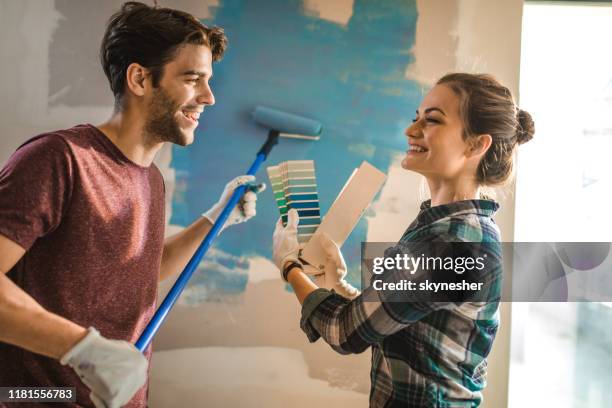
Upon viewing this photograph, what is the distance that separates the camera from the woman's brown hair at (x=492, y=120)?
112 cm

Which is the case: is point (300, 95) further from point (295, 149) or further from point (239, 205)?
point (239, 205)

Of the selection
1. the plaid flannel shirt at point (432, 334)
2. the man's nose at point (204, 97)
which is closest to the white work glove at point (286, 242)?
the plaid flannel shirt at point (432, 334)

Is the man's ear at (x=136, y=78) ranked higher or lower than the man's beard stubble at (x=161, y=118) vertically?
higher

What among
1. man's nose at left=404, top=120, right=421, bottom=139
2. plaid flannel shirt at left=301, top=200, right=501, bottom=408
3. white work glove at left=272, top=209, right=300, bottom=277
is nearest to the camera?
plaid flannel shirt at left=301, top=200, right=501, bottom=408

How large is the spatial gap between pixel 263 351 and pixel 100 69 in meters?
1.08

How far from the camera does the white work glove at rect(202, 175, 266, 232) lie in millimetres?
1402

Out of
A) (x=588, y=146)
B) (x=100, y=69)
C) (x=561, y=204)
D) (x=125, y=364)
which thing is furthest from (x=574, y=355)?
(x=100, y=69)

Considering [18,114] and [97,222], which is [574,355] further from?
[18,114]

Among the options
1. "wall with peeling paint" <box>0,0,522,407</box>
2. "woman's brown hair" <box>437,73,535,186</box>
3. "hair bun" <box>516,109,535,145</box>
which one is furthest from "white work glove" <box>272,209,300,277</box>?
"hair bun" <box>516,109,535,145</box>

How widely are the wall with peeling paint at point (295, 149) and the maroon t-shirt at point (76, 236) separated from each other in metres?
0.40

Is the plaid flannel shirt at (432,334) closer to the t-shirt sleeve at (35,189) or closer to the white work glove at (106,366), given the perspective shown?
the white work glove at (106,366)

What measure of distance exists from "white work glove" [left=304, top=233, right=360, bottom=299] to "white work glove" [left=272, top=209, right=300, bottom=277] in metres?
0.07

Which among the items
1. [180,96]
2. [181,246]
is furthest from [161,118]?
[181,246]

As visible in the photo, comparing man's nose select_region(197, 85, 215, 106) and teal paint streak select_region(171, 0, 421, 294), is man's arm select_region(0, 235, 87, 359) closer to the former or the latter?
man's nose select_region(197, 85, 215, 106)
